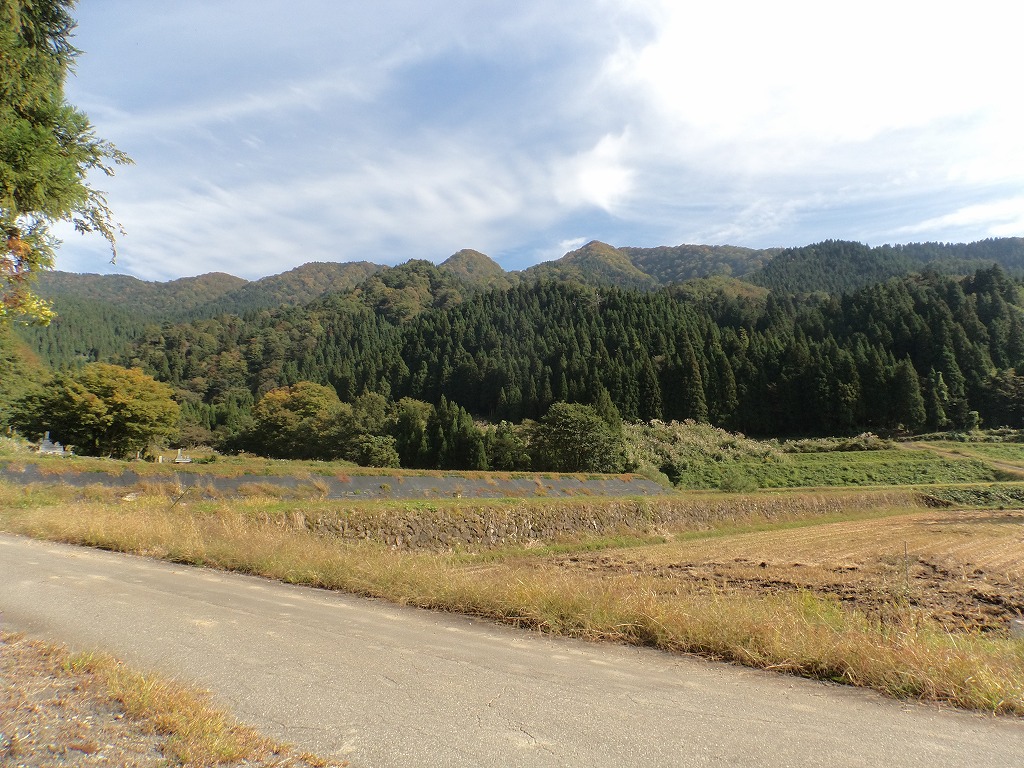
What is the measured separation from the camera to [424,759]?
11.5 ft

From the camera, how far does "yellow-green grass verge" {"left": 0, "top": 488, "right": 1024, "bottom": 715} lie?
514 centimetres

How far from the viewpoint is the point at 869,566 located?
59.0 ft

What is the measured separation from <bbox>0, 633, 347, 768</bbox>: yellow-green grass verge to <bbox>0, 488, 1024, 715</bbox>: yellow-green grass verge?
421cm

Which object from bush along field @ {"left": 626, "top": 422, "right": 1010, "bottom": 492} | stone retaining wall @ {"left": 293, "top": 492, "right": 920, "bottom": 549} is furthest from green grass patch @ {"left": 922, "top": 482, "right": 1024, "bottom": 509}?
bush along field @ {"left": 626, "top": 422, "right": 1010, "bottom": 492}

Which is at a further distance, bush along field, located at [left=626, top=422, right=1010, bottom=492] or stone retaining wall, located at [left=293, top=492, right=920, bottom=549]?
bush along field, located at [left=626, top=422, right=1010, bottom=492]

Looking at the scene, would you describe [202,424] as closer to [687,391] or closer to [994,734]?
[687,391]

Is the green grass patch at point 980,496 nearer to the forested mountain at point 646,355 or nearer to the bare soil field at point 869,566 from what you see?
the bare soil field at point 869,566

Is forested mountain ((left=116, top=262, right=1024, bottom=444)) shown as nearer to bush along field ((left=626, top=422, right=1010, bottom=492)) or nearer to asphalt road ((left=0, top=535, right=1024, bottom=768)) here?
bush along field ((left=626, top=422, right=1010, bottom=492))

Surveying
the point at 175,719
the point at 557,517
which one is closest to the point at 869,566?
the point at 557,517

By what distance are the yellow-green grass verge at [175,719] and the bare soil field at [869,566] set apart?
651 centimetres

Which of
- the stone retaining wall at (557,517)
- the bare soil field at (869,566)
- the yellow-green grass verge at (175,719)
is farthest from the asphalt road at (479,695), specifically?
the stone retaining wall at (557,517)

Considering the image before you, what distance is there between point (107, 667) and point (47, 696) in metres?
0.52

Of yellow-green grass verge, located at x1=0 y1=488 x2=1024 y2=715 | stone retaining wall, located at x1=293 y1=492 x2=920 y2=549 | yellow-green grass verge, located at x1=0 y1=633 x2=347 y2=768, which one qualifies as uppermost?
yellow-green grass verge, located at x1=0 y1=633 x2=347 y2=768

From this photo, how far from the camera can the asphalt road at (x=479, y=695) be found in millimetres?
3750
